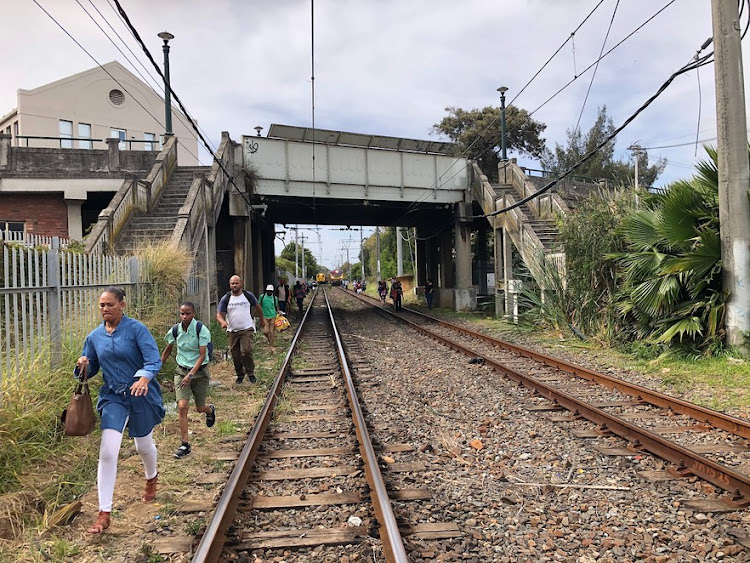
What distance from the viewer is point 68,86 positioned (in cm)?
3472

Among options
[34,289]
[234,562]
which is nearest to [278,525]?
[234,562]

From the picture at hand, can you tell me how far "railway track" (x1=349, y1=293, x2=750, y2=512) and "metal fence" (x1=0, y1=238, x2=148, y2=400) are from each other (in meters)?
6.00

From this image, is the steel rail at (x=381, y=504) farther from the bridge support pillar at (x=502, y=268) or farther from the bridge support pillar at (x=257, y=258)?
the bridge support pillar at (x=257, y=258)

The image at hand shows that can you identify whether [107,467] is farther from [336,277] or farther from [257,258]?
[336,277]

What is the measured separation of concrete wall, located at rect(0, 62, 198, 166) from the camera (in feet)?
108

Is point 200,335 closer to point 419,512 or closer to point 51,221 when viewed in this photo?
point 419,512

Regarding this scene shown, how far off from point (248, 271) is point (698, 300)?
15969 mm

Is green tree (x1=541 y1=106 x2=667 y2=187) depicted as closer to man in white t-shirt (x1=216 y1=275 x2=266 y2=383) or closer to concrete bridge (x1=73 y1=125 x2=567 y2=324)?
concrete bridge (x1=73 y1=125 x2=567 y2=324)

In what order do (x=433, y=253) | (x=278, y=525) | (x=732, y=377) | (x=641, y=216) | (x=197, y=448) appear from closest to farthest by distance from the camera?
(x=278, y=525) → (x=197, y=448) → (x=732, y=377) → (x=641, y=216) → (x=433, y=253)

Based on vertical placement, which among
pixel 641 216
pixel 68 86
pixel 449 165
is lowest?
pixel 641 216

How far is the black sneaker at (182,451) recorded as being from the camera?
5.53 metres

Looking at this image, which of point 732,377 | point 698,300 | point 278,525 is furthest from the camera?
point 698,300

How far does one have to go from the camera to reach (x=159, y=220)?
1481 centimetres

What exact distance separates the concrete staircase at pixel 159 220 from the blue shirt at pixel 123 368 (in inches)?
313
